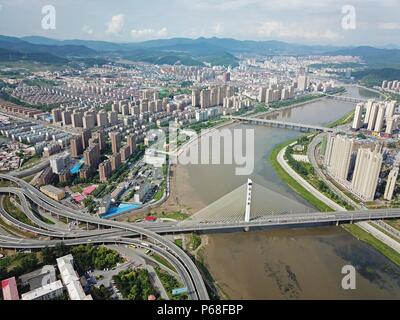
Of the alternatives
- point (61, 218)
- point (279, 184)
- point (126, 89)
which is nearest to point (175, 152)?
point (279, 184)

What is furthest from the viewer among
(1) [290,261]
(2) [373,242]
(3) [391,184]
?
(3) [391,184]

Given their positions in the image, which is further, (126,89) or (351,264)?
(126,89)

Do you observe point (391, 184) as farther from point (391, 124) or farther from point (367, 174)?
point (391, 124)

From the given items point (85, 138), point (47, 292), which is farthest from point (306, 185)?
point (85, 138)

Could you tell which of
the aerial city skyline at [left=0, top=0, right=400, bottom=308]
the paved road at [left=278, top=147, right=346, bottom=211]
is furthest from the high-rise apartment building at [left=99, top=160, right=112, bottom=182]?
the paved road at [left=278, top=147, right=346, bottom=211]

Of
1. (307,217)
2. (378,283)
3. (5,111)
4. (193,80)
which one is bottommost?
(378,283)

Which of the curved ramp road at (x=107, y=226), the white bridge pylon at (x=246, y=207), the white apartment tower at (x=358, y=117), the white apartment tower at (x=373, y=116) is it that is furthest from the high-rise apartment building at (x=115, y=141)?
the white apartment tower at (x=373, y=116)

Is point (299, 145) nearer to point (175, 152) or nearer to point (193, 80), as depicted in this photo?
point (175, 152)

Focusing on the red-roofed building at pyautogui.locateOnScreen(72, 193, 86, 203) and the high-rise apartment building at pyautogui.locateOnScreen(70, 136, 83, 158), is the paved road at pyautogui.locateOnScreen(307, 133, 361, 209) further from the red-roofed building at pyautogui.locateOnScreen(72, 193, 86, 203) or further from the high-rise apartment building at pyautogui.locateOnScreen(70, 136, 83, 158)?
the high-rise apartment building at pyautogui.locateOnScreen(70, 136, 83, 158)
